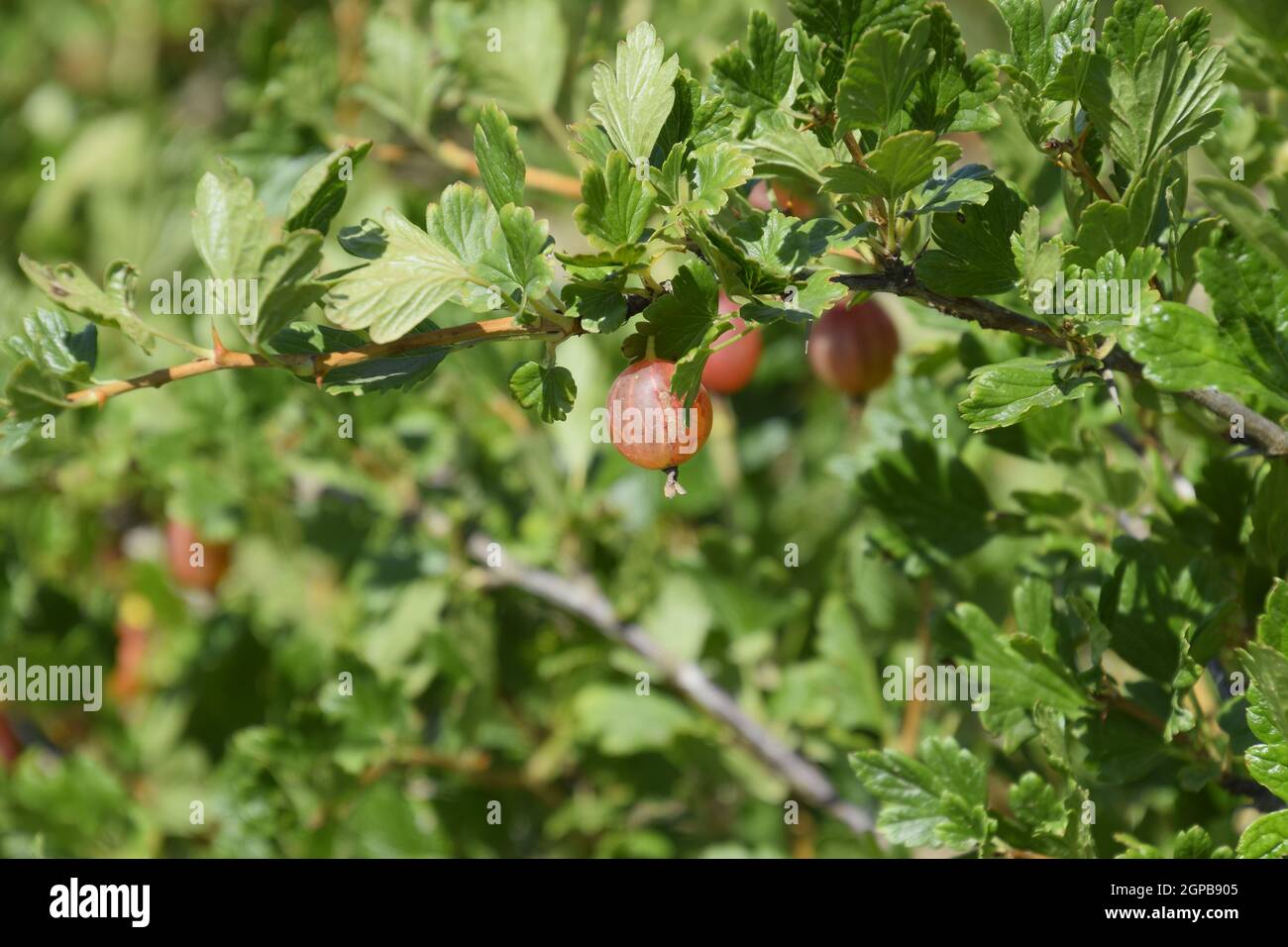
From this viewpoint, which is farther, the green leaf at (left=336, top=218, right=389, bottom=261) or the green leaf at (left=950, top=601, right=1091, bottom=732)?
the green leaf at (left=950, top=601, right=1091, bottom=732)

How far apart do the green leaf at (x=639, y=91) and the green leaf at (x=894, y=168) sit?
0.09 metres

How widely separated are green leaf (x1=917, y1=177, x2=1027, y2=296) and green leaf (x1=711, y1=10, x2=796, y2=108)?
11cm

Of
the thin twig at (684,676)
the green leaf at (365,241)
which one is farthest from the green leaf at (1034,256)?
the thin twig at (684,676)

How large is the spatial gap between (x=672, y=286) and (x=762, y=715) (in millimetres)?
667

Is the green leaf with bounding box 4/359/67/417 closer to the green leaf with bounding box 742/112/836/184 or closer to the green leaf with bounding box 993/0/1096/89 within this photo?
the green leaf with bounding box 742/112/836/184

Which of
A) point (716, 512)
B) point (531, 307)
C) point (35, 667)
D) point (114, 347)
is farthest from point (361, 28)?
point (531, 307)

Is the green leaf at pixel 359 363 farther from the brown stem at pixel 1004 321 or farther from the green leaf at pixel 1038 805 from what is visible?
the green leaf at pixel 1038 805

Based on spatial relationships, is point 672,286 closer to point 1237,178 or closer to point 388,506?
point 1237,178

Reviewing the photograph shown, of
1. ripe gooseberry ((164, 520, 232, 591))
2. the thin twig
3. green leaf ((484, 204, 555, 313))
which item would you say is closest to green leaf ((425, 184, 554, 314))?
green leaf ((484, 204, 555, 313))

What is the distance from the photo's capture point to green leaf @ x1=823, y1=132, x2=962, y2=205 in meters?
0.56

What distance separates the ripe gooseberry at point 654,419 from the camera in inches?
25.5

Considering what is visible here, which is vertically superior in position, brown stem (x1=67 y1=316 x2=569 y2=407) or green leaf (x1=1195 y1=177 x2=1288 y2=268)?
green leaf (x1=1195 y1=177 x2=1288 y2=268)

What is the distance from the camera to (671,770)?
4.03 ft

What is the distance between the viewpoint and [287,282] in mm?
580
